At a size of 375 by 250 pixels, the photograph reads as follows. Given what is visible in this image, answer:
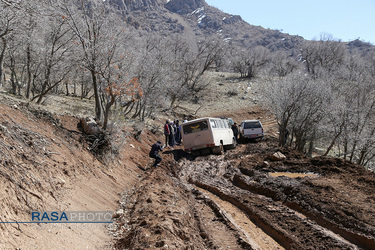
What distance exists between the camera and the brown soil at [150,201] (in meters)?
4.81

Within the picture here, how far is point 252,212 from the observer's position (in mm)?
8086

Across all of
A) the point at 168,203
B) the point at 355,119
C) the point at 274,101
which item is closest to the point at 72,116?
the point at 168,203

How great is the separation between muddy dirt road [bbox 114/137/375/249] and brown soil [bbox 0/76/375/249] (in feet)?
0.09

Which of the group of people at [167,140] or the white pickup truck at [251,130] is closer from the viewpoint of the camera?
the group of people at [167,140]

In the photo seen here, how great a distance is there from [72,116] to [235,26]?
198557 millimetres

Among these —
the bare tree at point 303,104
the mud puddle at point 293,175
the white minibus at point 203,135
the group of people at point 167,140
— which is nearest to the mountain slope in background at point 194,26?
the bare tree at point 303,104

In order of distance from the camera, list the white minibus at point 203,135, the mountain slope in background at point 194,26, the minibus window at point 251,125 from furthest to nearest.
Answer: the mountain slope in background at point 194,26, the minibus window at point 251,125, the white minibus at point 203,135

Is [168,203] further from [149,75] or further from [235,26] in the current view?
[235,26]

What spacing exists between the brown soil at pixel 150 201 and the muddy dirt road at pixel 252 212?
0.09 ft

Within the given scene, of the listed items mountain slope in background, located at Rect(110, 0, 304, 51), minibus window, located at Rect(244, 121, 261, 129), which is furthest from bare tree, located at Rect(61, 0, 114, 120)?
mountain slope in background, located at Rect(110, 0, 304, 51)

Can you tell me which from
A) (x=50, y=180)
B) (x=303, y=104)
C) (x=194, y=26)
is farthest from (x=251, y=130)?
(x=194, y=26)

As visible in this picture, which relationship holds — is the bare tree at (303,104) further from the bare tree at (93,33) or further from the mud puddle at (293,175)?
the bare tree at (93,33)

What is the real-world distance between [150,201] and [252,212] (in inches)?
118

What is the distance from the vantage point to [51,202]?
522 cm
